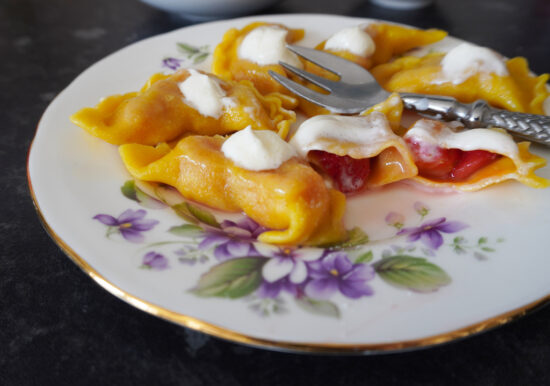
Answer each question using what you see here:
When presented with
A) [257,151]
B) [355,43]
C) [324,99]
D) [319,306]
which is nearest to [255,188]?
[257,151]

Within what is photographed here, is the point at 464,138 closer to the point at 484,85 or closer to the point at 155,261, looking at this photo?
the point at 484,85

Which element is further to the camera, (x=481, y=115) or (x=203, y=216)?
(x=481, y=115)

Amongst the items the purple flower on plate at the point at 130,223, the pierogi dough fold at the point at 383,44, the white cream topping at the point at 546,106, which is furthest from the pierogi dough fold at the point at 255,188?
the white cream topping at the point at 546,106

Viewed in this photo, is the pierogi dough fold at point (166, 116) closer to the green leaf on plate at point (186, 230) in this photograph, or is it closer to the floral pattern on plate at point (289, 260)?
the floral pattern on plate at point (289, 260)

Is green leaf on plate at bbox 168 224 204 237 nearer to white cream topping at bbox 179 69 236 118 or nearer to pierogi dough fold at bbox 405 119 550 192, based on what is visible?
white cream topping at bbox 179 69 236 118

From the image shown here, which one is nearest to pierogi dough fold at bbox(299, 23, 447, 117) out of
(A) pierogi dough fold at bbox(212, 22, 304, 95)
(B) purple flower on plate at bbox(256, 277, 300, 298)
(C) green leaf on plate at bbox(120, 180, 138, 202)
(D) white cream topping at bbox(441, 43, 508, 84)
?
(A) pierogi dough fold at bbox(212, 22, 304, 95)

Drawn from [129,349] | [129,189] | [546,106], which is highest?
[546,106]

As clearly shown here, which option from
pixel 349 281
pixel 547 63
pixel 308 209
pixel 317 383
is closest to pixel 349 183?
pixel 308 209
